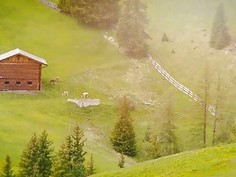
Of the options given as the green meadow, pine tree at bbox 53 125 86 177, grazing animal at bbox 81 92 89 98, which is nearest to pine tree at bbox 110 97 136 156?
the green meadow

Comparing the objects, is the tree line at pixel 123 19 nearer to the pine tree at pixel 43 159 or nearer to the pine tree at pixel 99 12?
the pine tree at pixel 99 12

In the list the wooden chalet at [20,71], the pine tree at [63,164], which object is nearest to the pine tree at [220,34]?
the wooden chalet at [20,71]

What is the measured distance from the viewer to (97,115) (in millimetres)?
79250

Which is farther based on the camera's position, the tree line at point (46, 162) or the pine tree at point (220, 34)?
the pine tree at point (220, 34)

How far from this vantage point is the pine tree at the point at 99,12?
106 metres

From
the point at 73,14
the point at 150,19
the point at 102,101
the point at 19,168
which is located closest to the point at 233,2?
the point at 150,19

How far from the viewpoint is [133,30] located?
96625 mm

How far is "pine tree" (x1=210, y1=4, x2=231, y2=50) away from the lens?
308 ft

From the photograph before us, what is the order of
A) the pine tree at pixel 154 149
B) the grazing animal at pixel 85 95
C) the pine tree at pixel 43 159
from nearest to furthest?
the pine tree at pixel 43 159 < the pine tree at pixel 154 149 < the grazing animal at pixel 85 95

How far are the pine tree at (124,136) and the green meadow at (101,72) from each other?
104 cm

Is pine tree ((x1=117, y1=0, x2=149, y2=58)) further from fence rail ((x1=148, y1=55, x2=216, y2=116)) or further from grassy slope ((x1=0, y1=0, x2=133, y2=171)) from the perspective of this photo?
grassy slope ((x1=0, y1=0, x2=133, y2=171))

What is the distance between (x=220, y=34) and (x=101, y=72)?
17316 millimetres

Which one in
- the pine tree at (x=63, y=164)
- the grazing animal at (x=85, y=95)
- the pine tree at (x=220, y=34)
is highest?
the pine tree at (x=220, y=34)

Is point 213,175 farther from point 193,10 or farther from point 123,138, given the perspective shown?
point 193,10
